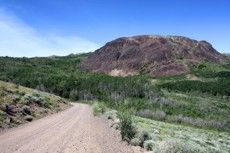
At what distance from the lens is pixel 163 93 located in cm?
14862

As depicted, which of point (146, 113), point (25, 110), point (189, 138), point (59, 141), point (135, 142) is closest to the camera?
point (135, 142)

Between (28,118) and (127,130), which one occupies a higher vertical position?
(127,130)

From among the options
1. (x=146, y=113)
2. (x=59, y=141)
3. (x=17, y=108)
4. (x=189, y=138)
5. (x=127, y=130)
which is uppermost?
(x=17, y=108)

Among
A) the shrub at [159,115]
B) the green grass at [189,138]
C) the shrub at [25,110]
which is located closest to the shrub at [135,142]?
the green grass at [189,138]

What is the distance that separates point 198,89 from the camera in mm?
166375

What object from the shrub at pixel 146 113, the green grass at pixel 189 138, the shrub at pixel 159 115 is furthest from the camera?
the shrub at pixel 146 113

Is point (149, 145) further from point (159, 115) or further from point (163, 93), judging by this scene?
point (163, 93)

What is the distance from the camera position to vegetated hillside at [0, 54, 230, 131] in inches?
4309

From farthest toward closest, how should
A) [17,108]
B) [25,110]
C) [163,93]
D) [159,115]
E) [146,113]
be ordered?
[163,93] → [146,113] → [159,115] → [25,110] → [17,108]

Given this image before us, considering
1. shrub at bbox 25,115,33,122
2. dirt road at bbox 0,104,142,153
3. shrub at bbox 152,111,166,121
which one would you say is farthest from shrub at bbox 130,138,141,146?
shrub at bbox 152,111,166,121

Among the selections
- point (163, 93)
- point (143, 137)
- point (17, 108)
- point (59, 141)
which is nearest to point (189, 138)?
point (143, 137)

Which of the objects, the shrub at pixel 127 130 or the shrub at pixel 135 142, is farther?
the shrub at pixel 127 130

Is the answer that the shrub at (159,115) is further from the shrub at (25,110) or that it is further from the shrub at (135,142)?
the shrub at (135,142)

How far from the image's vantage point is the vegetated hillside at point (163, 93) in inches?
4309
